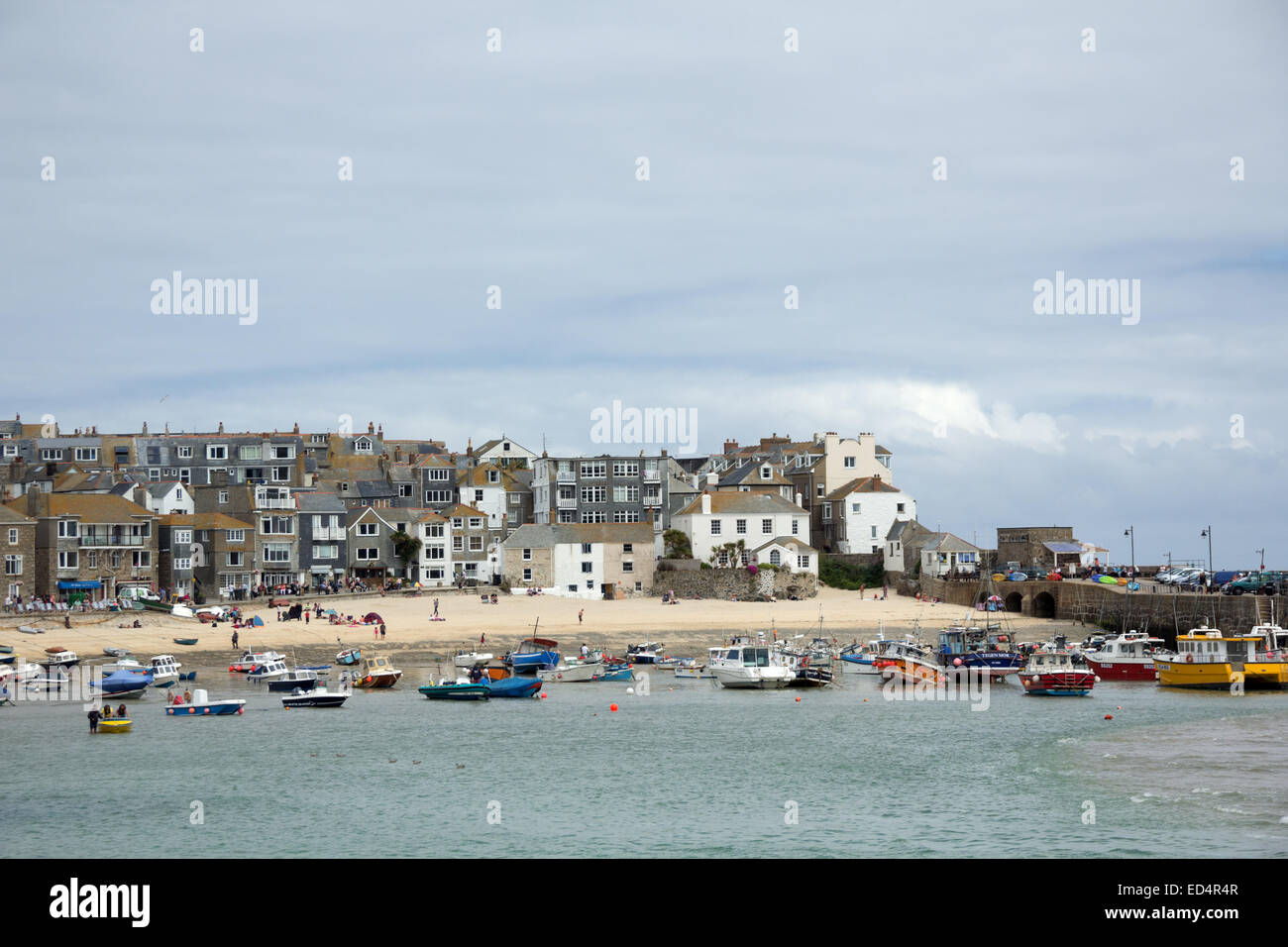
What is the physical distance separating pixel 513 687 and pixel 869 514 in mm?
48219

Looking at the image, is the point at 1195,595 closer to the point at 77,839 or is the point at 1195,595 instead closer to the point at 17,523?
the point at 77,839

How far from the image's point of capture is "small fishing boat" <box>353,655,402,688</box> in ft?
205

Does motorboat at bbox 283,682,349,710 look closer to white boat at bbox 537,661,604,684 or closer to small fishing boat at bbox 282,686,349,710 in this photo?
small fishing boat at bbox 282,686,349,710

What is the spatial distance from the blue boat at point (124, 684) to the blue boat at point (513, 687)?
50.6 ft

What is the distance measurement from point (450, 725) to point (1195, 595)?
1744 inches

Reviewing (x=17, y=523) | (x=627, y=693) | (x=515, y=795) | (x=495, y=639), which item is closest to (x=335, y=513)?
(x=17, y=523)

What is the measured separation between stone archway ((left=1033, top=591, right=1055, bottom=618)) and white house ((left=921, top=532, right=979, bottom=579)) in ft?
20.4

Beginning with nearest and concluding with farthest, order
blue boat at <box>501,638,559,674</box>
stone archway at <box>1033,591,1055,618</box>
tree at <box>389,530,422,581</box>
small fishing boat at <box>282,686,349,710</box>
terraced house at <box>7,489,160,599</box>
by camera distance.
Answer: small fishing boat at <box>282,686,349,710</box>
blue boat at <box>501,638,559,674</box>
terraced house at <box>7,489,160,599</box>
stone archway at <box>1033,591,1055,618</box>
tree at <box>389,530,422,581</box>

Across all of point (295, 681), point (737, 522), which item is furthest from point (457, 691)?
point (737, 522)

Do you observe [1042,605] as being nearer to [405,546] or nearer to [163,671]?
[405,546]

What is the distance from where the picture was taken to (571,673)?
222 ft

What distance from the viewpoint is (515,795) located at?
3503 centimetres

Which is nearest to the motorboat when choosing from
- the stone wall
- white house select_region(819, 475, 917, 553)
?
the stone wall

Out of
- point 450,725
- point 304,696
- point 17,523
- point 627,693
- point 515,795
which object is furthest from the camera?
point 17,523
